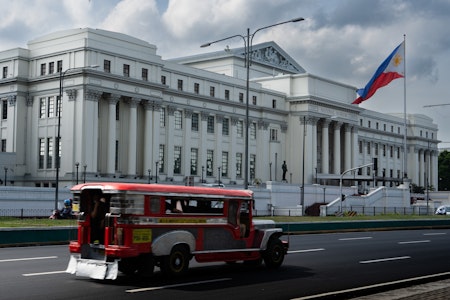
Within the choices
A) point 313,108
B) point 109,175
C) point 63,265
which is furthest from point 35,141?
point 63,265

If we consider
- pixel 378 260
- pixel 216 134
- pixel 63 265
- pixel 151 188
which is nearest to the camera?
pixel 151 188

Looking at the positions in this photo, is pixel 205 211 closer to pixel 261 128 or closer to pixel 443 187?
pixel 261 128

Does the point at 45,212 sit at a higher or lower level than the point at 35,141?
lower

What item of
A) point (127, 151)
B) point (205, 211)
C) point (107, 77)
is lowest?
point (205, 211)

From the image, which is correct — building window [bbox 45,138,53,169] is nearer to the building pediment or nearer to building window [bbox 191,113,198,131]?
building window [bbox 191,113,198,131]

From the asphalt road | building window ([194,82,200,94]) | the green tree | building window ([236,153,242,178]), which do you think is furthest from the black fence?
the green tree

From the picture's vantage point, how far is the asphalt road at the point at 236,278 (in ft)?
47.1

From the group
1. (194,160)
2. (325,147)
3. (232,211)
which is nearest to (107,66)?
(194,160)

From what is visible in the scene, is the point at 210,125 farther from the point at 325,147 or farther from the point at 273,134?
the point at 325,147

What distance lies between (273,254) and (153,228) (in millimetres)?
4687

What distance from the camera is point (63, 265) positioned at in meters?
19.5

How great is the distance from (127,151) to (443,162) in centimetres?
11362

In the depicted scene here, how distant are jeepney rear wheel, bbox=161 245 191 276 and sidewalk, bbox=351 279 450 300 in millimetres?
4751

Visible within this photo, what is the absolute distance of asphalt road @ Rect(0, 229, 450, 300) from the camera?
14.4 metres
